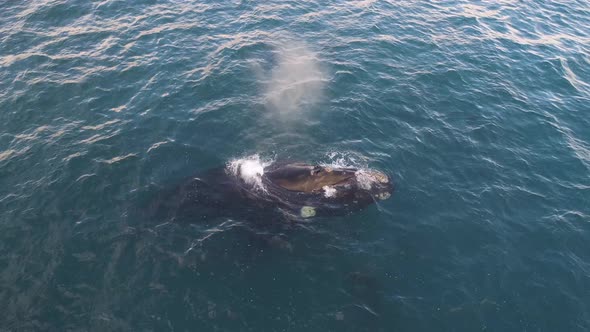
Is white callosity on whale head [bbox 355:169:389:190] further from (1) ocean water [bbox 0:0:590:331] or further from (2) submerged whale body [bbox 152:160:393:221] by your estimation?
(1) ocean water [bbox 0:0:590:331]

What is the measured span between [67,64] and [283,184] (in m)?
23.0

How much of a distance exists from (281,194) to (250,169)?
3.14 meters

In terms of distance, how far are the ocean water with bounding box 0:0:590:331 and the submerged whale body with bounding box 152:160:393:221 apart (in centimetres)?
87

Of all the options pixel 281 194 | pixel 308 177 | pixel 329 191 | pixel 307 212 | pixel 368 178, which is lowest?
pixel 307 212

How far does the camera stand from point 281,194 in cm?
2128

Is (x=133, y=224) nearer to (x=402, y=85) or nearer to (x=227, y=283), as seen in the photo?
(x=227, y=283)

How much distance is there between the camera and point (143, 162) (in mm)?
24094

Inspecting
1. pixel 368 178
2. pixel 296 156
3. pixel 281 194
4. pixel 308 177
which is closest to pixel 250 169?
pixel 281 194

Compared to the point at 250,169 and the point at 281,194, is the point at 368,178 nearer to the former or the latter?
the point at 281,194

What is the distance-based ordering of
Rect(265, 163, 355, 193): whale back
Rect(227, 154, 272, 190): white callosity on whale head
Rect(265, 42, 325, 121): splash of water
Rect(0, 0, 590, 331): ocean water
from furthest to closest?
Rect(265, 42, 325, 121): splash of water
Rect(227, 154, 272, 190): white callosity on whale head
Rect(265, 163, 355, 193): whale back
Rect(0, 0, 590, 331): ocean water

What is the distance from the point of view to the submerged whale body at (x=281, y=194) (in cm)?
2088

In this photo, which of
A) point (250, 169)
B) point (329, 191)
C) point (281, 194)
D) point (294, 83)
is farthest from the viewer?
point (294, 83)

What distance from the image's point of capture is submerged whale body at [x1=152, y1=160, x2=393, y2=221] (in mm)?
20875

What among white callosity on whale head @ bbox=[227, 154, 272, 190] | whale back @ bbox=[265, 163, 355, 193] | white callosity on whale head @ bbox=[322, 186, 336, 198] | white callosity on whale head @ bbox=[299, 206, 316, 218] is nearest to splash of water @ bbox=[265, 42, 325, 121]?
white callosity on whale head @ bbox=[227, 154, 272, 190]
